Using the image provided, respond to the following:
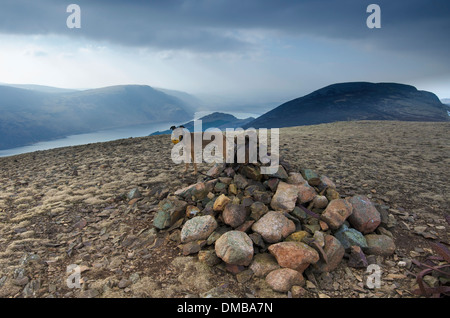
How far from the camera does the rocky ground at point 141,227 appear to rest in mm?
3539

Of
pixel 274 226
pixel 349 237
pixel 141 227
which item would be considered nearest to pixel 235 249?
pixel 274 226

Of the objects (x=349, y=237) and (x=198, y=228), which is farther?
(x=198, y=228)

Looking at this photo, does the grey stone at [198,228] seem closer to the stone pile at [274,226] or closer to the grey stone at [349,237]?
the stone pile at [274,226]

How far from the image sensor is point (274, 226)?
423 centimetres

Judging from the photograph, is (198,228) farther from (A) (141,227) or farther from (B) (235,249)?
(A) (141,227)

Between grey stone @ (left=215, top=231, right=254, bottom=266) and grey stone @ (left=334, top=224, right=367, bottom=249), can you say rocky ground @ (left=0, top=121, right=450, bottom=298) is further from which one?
grey stone @ (left=334, top=224, right=367, bottom=249)

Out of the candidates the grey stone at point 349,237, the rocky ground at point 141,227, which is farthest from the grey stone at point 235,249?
the grey stone at point 349,237

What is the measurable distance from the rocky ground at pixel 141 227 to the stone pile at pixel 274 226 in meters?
0.20

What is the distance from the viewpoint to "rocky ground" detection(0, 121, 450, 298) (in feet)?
11.6

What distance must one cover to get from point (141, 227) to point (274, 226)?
9.57ft

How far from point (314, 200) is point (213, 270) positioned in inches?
104

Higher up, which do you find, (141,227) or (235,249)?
(235,249)

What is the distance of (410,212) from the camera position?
556 cm
